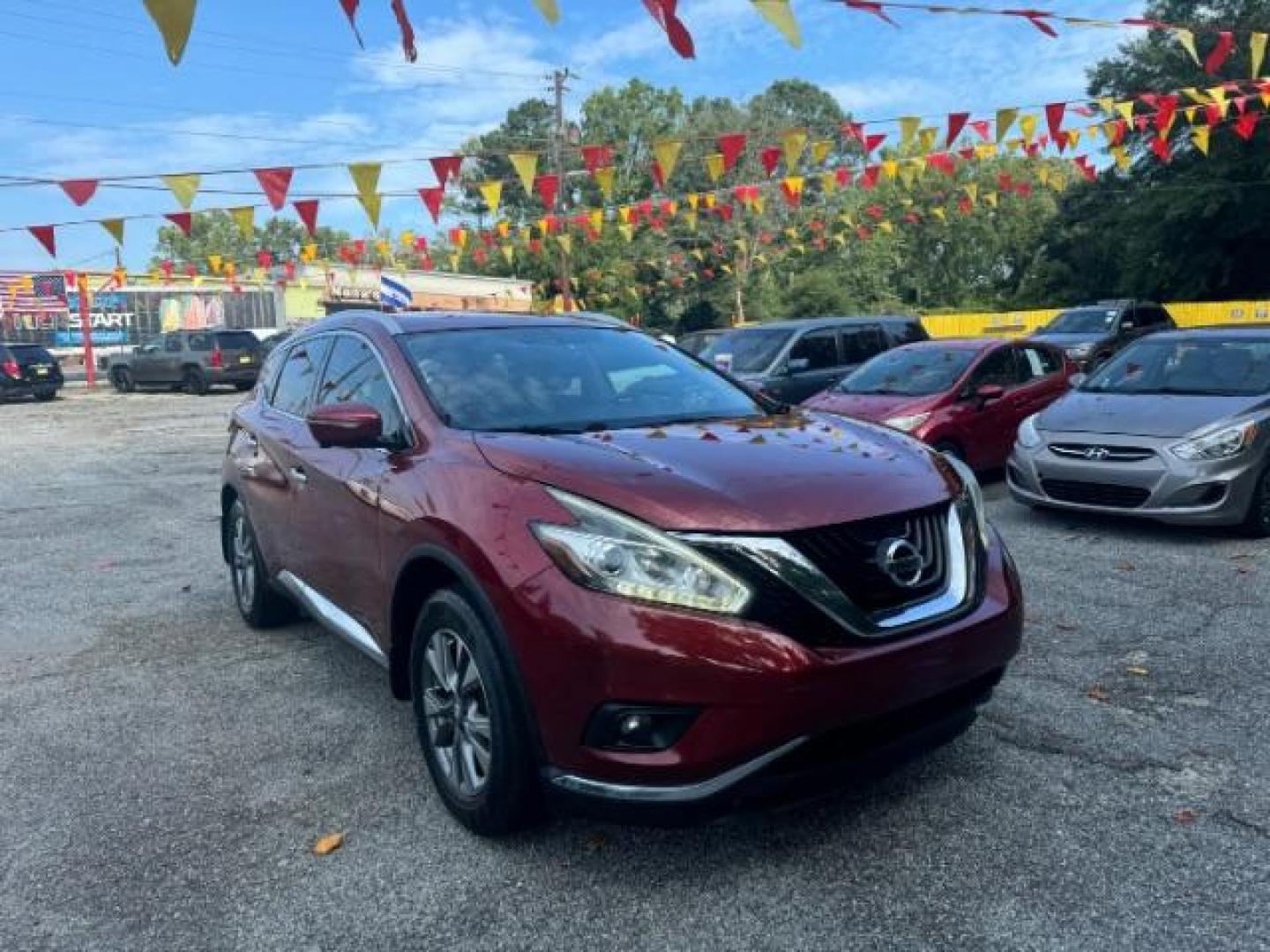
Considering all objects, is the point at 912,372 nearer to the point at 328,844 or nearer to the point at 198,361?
the point at 328,844

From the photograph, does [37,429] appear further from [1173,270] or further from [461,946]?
[1173,270]

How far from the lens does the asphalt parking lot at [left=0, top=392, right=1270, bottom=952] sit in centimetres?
260

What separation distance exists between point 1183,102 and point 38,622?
33.0m

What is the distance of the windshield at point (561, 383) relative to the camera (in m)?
3.53

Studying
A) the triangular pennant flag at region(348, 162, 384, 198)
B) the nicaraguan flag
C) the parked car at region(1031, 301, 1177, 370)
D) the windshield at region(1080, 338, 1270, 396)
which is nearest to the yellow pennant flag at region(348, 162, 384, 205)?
the triangular pennant flag at region(348, 162, 384, 198)

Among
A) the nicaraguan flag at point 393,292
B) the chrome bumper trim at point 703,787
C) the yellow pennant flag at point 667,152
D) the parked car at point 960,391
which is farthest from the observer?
the nicaraguan flag at point 393,292

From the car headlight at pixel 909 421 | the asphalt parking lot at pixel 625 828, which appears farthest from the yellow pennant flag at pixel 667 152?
the asphalt parking lot at pixel 625 828

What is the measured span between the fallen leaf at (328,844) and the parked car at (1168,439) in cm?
558

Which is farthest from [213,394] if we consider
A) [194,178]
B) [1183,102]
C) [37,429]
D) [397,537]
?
[1183,102]

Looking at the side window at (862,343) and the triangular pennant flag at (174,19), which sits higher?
the triangular pennant flag at (174,19)

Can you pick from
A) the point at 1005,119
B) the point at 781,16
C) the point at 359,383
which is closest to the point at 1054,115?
the point at 1005,119

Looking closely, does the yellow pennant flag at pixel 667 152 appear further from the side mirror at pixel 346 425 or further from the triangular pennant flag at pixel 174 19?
the side mirror at pixel 346 425

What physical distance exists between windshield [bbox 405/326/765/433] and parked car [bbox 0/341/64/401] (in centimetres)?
2665

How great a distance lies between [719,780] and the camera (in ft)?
8.21
